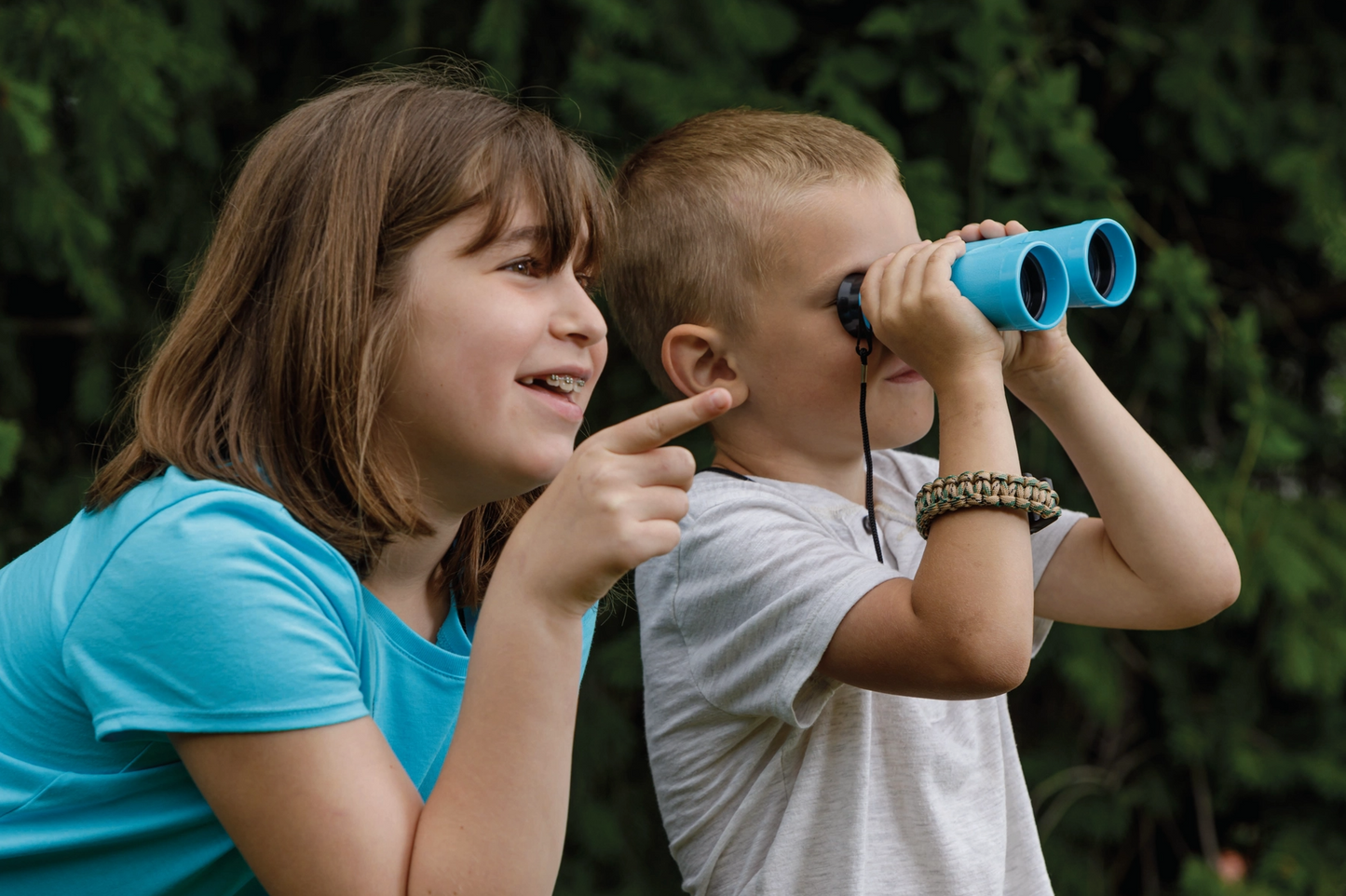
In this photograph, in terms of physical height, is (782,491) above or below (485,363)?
below

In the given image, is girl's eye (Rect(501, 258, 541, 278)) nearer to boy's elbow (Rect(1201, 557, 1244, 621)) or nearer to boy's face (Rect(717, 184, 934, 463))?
boy's face (Rect(717, 184, 934, 463))

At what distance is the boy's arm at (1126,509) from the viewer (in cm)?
142

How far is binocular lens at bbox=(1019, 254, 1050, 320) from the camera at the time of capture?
1.27 meters

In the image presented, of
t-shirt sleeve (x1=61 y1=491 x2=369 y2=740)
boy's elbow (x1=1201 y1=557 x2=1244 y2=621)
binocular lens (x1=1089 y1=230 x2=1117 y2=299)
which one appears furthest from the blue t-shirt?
boy's elbow (x1=1201 y1=557 x2=1244 y2=621)

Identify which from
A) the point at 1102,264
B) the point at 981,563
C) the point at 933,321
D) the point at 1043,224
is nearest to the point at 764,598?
the point at 981,563

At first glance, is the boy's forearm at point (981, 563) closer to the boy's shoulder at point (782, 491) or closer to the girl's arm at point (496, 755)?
the boy's shoulder at point (782, 491)

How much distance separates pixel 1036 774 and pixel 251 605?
2047 mm

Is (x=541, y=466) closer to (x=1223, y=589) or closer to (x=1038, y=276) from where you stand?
(x=1038, y=276)

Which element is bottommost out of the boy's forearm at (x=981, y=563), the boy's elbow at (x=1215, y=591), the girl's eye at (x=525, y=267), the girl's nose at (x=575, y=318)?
the boy's elbow at (x=1215, y=591)

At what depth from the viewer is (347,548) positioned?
3.67 ft

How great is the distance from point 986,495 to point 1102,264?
0.35 m

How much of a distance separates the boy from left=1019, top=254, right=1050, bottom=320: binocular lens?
0.18 ft

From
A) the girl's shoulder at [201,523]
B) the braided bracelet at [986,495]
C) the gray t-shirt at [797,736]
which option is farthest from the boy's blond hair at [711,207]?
the girl's shoulder at [201,523]

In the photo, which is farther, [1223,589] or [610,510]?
[1223,589]
